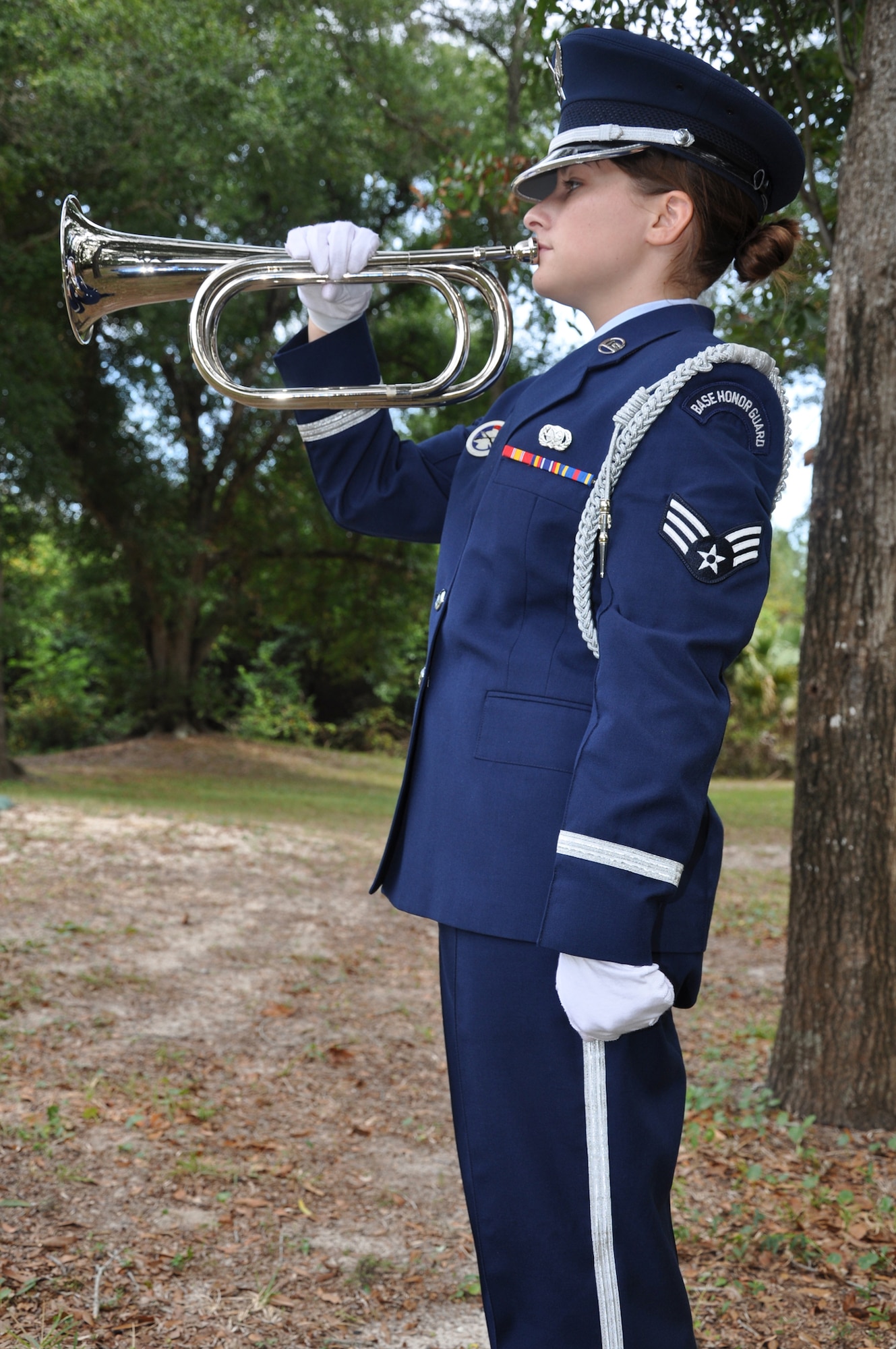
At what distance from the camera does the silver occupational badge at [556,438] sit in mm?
1546

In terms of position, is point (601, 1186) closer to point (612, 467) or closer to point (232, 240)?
point (612, 467)

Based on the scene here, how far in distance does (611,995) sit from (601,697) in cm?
35

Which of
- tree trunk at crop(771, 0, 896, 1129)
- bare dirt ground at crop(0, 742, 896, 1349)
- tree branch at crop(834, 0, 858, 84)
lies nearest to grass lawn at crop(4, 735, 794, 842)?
bare dirt ground at crop(0, 742, 896, 1349)

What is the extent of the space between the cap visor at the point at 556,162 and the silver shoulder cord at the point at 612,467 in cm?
29

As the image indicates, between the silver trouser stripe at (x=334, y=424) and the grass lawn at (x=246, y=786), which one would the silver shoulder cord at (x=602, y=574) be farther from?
the grass lawn at (x=246, y=786)

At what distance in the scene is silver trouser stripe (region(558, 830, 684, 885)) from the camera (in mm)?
1339

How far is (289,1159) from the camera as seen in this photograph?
318 centimetres

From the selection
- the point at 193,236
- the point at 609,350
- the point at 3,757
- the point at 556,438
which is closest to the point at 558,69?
the point at 609,350

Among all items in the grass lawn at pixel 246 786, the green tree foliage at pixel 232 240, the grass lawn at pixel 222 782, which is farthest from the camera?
the grass lawn at pixel 246 786

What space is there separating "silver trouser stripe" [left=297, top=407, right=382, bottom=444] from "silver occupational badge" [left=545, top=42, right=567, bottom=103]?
534 mm

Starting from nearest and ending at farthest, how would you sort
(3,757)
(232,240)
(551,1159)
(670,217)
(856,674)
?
1. (551,1159)
2. (670,217)
3. (856,674)
4. (3,757)
5. (232,240)

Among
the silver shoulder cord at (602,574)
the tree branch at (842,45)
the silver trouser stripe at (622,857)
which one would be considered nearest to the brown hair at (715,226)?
the silver shoulder cord at (602,574)

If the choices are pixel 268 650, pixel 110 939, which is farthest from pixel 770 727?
pixel 110 939

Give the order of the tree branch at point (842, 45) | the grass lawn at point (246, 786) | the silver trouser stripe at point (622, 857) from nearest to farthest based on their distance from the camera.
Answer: the silver trouser stripe at point (622, 857) → the tree branch at point (842, 45) → the grass lawn at point (246, 786)
